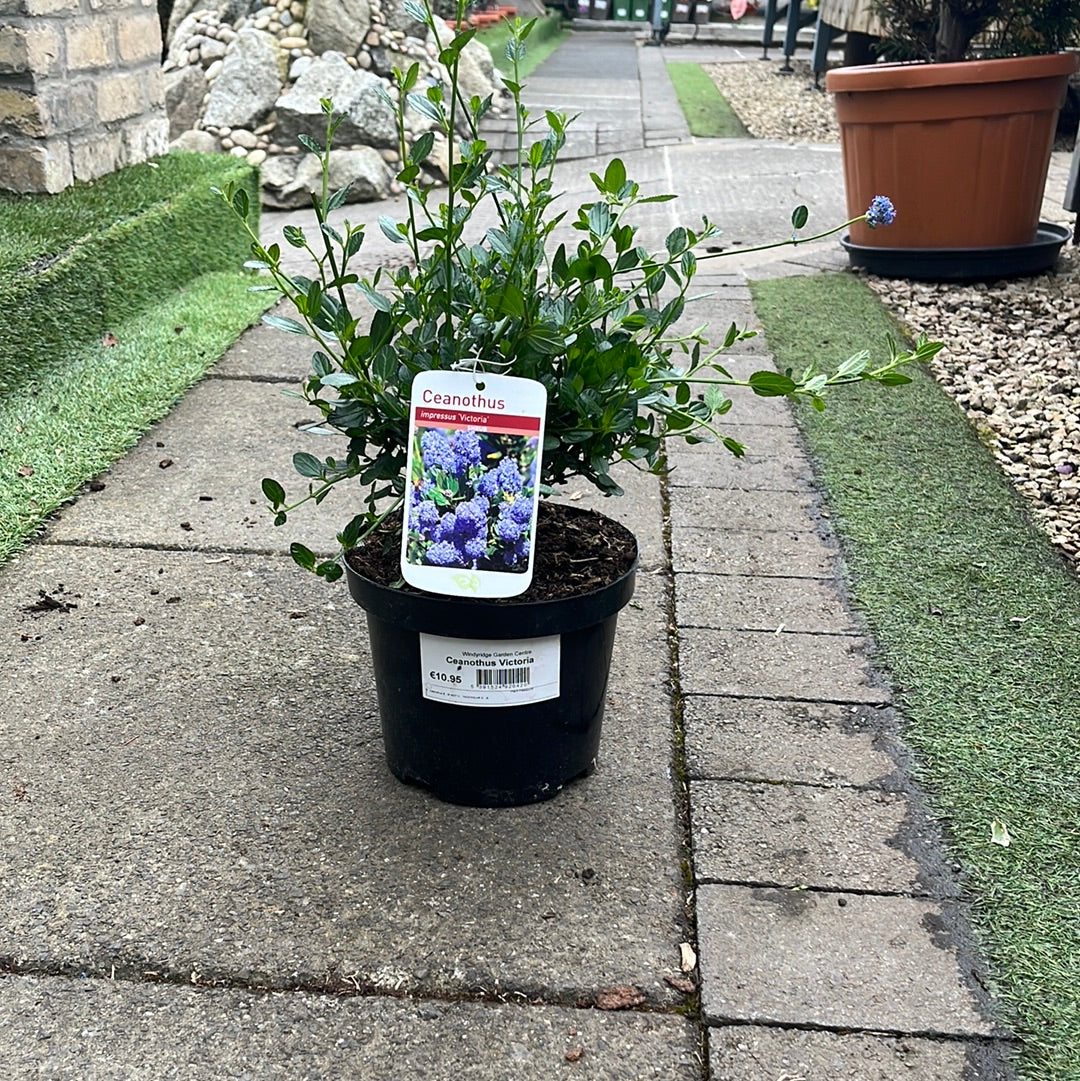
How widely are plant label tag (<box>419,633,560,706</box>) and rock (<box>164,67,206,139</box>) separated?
23.7 feet

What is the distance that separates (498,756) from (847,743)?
671 mm

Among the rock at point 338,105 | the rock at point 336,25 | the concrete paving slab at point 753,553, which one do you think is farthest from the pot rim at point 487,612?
the rock at point 336,25

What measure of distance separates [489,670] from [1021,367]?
10.6ft

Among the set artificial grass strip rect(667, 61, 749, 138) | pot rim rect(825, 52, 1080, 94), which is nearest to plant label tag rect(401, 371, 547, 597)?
pot rim rect(825, 52, 1080, 94)

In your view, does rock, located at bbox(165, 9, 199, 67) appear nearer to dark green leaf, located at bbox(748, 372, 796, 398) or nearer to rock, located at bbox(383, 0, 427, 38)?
rock, located at bbox(383, 0, 427, 38)

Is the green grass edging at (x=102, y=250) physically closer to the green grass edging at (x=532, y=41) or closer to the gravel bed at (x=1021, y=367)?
the gravel bed at (x=1021, y=367)

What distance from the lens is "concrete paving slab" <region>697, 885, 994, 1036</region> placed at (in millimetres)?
1682

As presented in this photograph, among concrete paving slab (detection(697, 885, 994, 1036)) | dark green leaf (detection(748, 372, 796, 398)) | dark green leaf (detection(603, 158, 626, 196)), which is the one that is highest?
dark green leaf (detection(603, 158, 626, 196))

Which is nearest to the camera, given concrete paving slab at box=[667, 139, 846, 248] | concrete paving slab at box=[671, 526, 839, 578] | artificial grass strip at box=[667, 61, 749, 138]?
concrete paving slab at box=[671, 526, 839, 578]

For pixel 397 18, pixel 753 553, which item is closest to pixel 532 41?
pixel 397 18

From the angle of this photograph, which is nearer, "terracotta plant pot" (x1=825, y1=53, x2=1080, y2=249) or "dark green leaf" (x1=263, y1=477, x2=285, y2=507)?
"dark green leaf" (x1=263, y1=477, x2=285, y2=507)

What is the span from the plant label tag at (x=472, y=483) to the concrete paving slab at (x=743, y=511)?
4.68ft

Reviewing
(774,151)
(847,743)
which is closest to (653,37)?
(774,151)

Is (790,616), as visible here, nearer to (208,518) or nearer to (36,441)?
(208,518)
